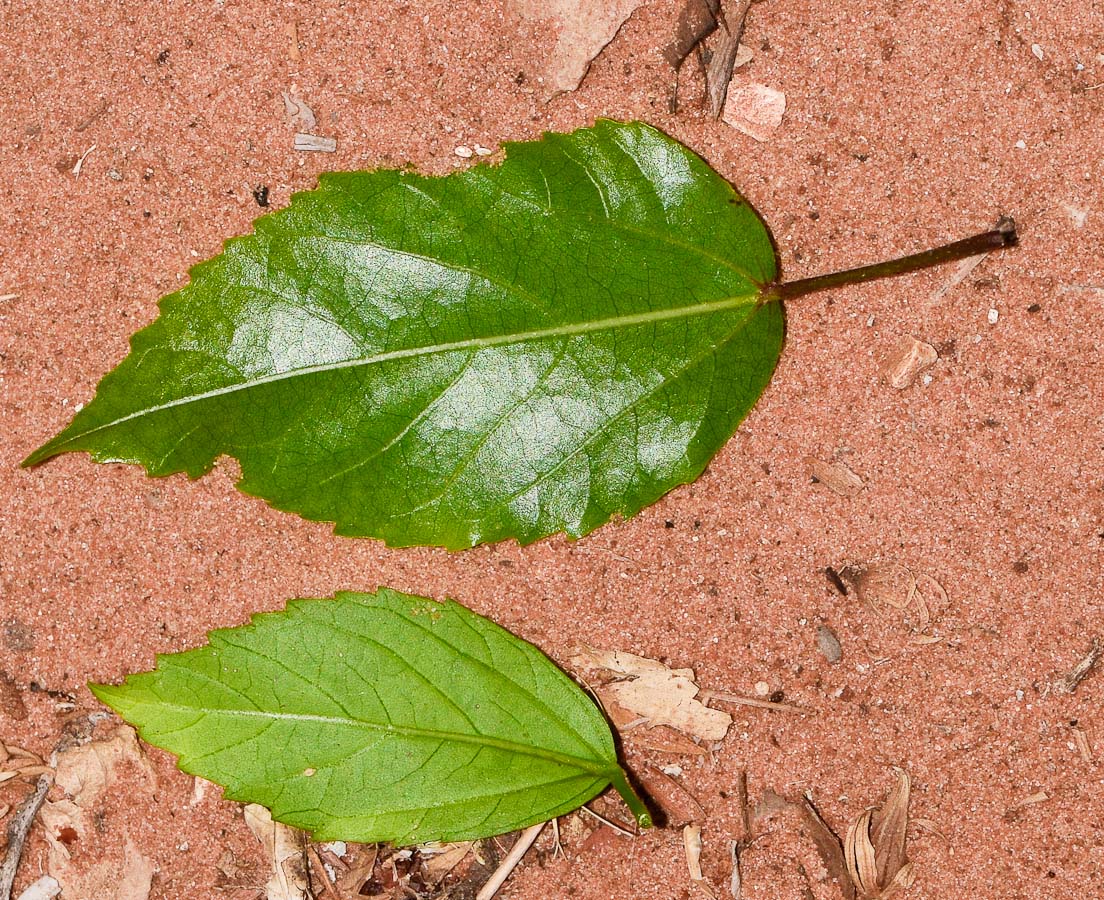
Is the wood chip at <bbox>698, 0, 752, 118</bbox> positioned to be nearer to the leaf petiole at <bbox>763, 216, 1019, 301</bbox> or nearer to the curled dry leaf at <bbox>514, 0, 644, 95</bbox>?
the curled dry leaf at <bbox>514, 0, 644, 95</bbox>

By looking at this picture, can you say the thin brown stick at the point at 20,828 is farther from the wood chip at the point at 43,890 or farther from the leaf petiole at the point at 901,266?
the leaf petiole at the point at 901,266

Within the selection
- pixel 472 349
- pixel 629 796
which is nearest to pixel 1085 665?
pixel 629 796

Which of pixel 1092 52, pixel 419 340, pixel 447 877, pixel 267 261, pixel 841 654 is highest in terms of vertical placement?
pixel 1092 52

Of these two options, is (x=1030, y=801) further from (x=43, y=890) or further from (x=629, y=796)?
(x=43, y=890)

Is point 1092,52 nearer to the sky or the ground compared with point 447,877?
nearer to the sky

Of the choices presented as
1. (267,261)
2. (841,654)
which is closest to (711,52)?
(267,261)

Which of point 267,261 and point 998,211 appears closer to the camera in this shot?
point 267,261

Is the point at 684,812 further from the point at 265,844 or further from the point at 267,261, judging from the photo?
the point at 267,261
